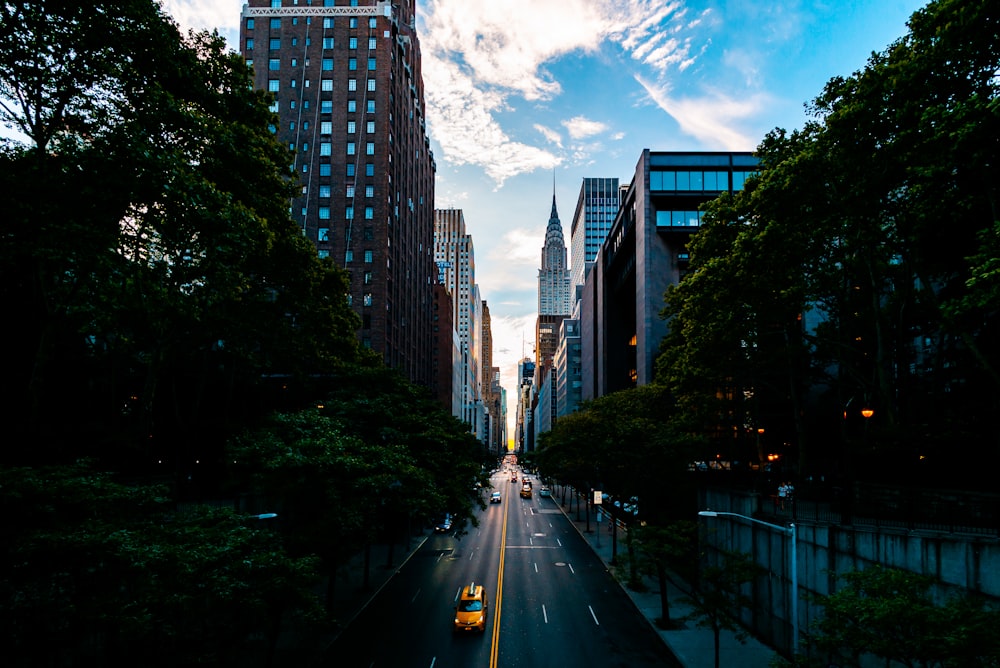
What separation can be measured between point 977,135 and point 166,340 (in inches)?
1092

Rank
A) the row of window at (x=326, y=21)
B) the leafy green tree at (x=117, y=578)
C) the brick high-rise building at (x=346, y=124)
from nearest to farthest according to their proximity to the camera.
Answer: the leafy green tree at (x=117, y=578), the brick high-rise building at (x=346, y=124), the row of window at (x=326, y=21)

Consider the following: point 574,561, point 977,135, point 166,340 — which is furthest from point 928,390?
point 166,340

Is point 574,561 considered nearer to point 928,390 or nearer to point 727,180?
point 928,390

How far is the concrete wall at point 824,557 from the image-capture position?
508 inches

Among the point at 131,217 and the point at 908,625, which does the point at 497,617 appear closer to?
the point at 908,625

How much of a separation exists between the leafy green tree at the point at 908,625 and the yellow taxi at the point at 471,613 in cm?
1459

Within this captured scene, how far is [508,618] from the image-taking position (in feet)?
82.5

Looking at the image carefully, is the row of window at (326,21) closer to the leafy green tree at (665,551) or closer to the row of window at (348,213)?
the row of window at (348,213)

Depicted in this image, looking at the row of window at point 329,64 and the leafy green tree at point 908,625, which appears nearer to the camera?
the leafy green tree at point 908,625

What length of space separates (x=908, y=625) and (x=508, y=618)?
60.3ft

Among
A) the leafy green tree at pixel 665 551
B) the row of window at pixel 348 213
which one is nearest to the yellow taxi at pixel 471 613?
the leafy green tree at pixel 665 551

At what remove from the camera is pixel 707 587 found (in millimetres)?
26531

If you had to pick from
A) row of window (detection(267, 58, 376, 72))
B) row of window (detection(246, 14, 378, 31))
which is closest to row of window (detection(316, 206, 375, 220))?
row of window (detection(267, 58, 376, 72))

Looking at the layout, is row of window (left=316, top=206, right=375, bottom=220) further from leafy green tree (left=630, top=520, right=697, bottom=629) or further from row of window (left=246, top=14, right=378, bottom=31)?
leafy green tree (left=630, top=520, right=697, bottom=629)
